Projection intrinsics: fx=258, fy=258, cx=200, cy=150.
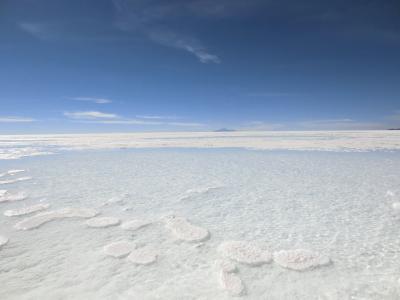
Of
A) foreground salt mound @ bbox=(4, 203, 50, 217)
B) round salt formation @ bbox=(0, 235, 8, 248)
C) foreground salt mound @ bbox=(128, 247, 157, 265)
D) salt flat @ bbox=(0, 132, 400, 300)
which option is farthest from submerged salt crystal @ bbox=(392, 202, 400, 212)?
foreground salt mound @ bbox=(4, 203, 50, 217)

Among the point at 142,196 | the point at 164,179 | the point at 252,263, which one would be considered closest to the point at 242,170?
the point at 164,179

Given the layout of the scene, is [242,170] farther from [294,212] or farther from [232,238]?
[232,238]

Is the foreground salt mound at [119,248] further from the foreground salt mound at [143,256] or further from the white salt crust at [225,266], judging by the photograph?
the white salt crust at [225,266]

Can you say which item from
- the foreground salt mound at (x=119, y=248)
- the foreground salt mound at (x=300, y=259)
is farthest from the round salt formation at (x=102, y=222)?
the foreground salt mound at (x=300, y=259)

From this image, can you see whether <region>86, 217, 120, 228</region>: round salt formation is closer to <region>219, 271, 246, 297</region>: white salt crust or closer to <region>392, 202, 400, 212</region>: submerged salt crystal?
<region>219, 271, 246, 297</region>: white salt crust

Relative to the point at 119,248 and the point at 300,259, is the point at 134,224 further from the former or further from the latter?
the point at 300,259

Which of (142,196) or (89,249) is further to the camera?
(142,196)
